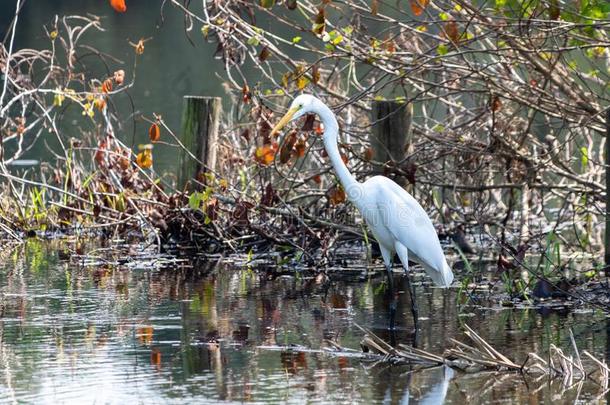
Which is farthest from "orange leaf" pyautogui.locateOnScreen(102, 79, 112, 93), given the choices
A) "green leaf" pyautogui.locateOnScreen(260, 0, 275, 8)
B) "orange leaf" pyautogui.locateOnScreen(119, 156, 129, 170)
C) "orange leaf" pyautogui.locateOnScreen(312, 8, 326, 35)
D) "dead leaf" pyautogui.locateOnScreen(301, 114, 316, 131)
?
"green leaf" pyautogui.locateOnScreen(260, 0, 275, 8)

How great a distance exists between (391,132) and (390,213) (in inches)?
85.2

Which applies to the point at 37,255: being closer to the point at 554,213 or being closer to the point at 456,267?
the point at 456,267

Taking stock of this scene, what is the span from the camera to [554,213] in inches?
483

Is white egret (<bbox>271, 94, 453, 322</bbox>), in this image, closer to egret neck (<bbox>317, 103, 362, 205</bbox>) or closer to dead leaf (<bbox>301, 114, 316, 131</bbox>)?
egret neck (<bbox>317, 103, 362, 205</bbox>)

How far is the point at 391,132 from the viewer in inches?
377

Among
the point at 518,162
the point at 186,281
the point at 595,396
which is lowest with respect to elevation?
the point at 595,396

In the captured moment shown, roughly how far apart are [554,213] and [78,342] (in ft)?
23.4

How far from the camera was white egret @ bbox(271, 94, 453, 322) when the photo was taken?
296 inches

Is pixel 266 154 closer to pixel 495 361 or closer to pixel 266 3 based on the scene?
pixel 266 3

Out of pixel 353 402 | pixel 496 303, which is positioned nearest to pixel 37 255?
pixel 496 303

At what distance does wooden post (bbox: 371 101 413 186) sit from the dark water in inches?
42.0

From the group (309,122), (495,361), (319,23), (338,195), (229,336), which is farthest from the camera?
(338,195)

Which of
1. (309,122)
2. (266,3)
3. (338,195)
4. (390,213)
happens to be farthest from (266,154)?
(266,3)

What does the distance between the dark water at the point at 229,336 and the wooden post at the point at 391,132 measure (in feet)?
3.50
